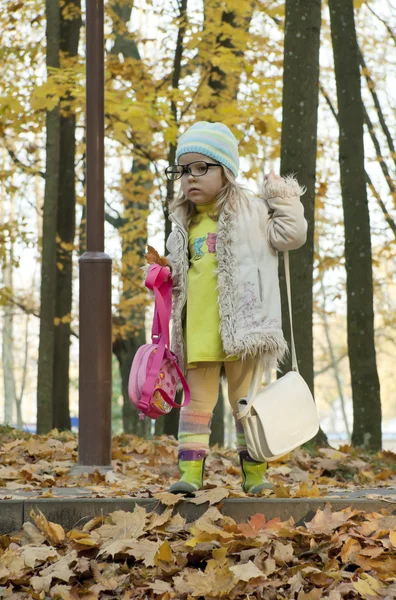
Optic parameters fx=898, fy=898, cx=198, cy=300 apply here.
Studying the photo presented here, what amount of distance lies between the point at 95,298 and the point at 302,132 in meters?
2.61

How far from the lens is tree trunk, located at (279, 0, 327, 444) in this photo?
786cm

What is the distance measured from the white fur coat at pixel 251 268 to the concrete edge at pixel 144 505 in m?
0.75

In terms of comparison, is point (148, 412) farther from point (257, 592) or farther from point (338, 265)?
point (338, 265)

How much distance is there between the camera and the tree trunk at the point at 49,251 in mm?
10453

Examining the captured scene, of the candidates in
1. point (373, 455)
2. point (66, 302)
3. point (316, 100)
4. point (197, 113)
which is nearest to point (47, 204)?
point (66, 302)

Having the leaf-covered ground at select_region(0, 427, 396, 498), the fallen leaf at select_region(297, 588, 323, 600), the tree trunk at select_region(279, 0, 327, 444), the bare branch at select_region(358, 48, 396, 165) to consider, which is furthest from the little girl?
the bare branch at select_region(358, 48, 396, 165)

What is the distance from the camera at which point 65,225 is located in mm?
12180

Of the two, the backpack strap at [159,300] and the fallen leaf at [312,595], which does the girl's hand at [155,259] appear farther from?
the fallen leaf at [312,595]

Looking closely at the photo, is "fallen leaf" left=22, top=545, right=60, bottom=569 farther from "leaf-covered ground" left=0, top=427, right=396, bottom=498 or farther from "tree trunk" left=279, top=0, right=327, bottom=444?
"tree trunk" left=279, top=0, right=327, bottom=444

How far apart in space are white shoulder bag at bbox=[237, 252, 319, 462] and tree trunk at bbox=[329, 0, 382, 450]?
192 inches

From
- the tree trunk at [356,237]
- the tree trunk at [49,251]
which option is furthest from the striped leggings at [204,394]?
the tree trunk at [49,251]

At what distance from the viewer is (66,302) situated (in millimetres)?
12297

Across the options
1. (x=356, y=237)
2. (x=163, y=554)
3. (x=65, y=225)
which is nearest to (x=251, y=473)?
(x=163, y=554)

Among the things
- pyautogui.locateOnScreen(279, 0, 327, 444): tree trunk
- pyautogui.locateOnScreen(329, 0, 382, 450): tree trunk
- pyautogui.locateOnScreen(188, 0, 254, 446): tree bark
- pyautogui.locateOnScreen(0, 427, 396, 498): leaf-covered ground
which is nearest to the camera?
pyautogui.locateOnScreen(0, 427, 396, 498): leaf-covered ground
